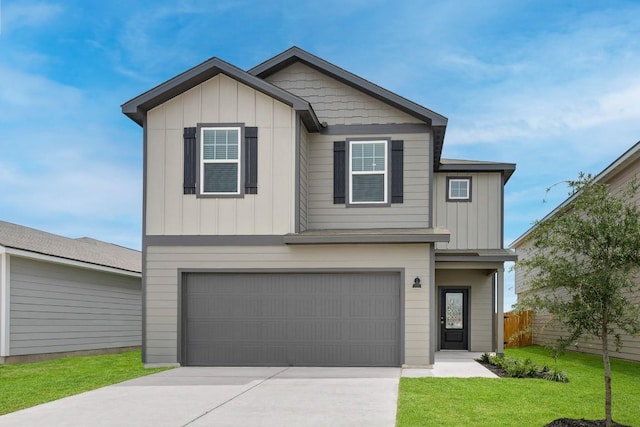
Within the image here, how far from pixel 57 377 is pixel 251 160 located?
573cm

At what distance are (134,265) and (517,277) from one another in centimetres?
1698

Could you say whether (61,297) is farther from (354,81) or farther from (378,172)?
(354,81)

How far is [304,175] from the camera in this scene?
15.5 metres

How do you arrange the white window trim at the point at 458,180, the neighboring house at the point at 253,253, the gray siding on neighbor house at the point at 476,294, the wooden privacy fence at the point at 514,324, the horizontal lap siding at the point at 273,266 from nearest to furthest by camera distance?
the horizontal lap siding at the point at 273,266
the neighboring house at the point at 253,253
the gray siding on neighbor house at the point at 476,294
the white window trim at the point at 458,180
the wooden privacy fence at the point at 514,324

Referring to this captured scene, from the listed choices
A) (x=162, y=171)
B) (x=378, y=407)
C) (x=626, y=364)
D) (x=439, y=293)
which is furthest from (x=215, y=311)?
(x=626, y=364)

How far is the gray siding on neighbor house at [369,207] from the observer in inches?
611

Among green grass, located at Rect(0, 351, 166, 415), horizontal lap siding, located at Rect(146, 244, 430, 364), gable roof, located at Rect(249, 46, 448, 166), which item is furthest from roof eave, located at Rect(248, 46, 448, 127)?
green grass, located at Rect(0, 351, 166, 415)

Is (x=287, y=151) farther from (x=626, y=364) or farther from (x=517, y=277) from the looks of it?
(x=517, y=277)

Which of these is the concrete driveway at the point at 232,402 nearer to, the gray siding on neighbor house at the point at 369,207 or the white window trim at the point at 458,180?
the gray siding on neighbor house at the point at 369,207

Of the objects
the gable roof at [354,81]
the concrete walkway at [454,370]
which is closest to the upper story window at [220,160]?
the gable roof at [354,81]

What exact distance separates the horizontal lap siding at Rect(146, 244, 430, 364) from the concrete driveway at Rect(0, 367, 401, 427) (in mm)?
1460

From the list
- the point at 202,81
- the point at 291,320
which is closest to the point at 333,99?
the point at 202,81

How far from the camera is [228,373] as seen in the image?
1356cm

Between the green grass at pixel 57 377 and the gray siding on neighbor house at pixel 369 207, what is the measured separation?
16.4 ft
